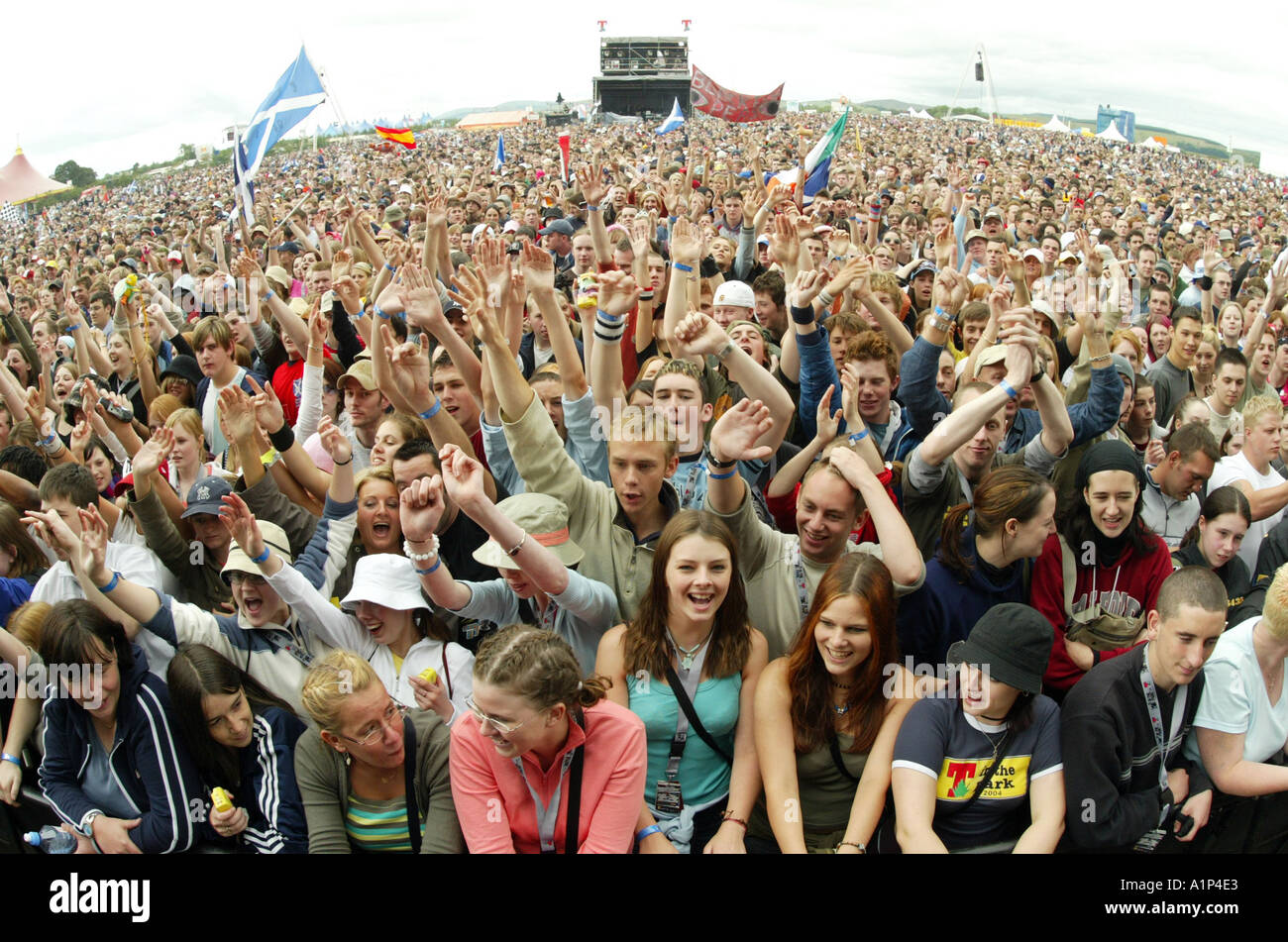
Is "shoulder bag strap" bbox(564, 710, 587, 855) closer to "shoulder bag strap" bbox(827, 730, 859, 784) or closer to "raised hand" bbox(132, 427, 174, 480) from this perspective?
"shoulder bag strap" bbox(827, 730, 859, 784)

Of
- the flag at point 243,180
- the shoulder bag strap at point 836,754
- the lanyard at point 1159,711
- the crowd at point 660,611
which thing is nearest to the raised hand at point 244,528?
the crowd at point 660,611

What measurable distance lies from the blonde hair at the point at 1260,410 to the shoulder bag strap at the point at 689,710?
3162mm

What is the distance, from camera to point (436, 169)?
24.0 m

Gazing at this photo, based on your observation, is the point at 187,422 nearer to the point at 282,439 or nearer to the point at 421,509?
the point at 282,439

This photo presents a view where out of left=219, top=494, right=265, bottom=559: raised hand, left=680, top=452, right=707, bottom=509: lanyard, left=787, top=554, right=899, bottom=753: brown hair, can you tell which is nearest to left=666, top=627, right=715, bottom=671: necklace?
left=787, top=554, right=899, bottom=753: brown hair

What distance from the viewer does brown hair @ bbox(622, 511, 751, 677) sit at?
2906mm

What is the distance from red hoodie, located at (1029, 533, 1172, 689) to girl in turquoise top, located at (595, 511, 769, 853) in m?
1.15

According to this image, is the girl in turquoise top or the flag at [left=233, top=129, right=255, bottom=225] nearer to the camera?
the girl in turquoise top

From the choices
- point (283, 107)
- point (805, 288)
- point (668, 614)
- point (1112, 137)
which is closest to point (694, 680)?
point (668, 614)

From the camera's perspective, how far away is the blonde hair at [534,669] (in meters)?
Answer: 2.48

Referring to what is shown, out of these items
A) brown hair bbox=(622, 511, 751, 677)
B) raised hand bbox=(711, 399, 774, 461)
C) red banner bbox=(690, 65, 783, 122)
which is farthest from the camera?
red banner bbox=(690, 65, 783, 122)
